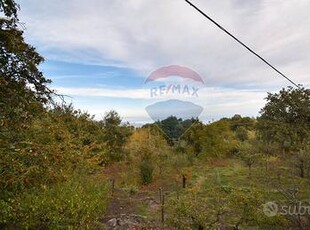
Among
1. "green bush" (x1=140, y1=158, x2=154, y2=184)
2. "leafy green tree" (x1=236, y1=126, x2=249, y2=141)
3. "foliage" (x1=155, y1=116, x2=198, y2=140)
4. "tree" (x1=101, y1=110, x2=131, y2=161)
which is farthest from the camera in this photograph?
"leafy green tree" (x1=236, y1=126, x2=249, y2=141)

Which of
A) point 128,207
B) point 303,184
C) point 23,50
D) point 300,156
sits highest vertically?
point 23,50

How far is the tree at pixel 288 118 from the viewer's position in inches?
536

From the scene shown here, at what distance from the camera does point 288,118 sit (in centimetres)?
1438

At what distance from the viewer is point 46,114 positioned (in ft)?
26.4

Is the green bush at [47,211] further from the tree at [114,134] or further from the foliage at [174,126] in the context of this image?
the foliage at [174,126]

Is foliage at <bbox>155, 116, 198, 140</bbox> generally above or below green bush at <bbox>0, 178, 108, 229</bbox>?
above

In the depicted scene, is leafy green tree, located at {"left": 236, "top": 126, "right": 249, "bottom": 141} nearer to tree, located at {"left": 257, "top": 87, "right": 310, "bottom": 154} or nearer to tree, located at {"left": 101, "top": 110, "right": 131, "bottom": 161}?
tree, located at {"left": 101, "top": 110, "right": 131, "bottom": 161}

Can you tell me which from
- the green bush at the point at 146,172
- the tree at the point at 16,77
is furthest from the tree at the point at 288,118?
the tree at the point at 16,77

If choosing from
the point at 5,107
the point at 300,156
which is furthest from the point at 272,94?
the point at 5,107

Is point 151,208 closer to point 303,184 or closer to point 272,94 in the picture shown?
point 303,184

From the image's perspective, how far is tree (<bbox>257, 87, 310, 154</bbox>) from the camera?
13.6 metres

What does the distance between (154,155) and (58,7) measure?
11.4 metres

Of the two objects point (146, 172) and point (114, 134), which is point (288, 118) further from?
point (114, 134)

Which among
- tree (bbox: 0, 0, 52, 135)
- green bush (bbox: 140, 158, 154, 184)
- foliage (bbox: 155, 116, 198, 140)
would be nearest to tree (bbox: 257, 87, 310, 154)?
green bush (bbox: 140, 158, 154, 184)
